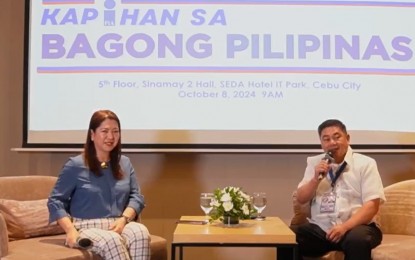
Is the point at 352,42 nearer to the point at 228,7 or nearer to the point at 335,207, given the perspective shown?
the point at 228,7

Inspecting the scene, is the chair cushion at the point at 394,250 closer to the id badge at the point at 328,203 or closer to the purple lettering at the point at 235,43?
the id badge at the point at 328,203

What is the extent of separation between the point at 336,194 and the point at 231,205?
2.35 ft

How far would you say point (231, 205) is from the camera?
2.92 meters

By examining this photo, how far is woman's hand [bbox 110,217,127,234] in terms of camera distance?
9.71 feet

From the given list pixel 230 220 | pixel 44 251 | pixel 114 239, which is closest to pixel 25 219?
pixel 44 251

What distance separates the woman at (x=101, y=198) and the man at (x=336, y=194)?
3.13 ft

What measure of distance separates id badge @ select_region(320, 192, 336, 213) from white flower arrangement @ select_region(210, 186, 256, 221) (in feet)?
1.71

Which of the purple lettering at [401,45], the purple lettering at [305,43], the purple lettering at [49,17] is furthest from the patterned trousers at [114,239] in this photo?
the purple lettering at [401,45]

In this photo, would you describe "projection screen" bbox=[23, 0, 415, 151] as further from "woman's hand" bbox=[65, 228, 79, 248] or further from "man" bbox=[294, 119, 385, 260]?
"woman's hand" bbox=[65, 228, 79, 248]

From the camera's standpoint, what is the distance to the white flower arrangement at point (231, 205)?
9.60ft

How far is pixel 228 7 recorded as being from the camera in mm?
4008

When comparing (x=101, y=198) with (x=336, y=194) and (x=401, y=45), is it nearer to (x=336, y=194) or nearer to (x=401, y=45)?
(x=336, y=194)

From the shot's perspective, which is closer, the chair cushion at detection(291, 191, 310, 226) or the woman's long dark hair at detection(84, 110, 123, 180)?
the woman's long dark hair at detection(84, 110, 123, 180)

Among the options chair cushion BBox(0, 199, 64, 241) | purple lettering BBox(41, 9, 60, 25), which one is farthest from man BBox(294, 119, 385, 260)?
purple lettering BBox(41, 9, 60, 25)
